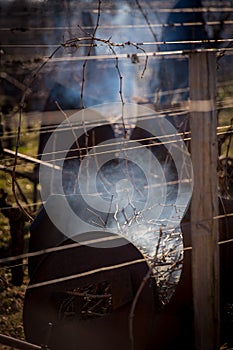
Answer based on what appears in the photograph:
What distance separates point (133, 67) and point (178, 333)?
5446 millimetres

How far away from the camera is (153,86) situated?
881cm

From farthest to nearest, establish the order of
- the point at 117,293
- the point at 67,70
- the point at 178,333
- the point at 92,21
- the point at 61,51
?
the point at 92,21 → the point at 67,70 → the point at 61,51 → the point at 178,333 → the point at 117,293

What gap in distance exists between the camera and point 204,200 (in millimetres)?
2510

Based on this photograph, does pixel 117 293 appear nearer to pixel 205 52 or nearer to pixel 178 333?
pixel 178 333

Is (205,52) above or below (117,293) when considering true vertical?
above

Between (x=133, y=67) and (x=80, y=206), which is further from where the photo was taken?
(x=133, y=67)

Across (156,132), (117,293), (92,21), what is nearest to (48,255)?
(117,293)

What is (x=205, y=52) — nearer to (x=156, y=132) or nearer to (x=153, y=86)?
(x=156, y=132)

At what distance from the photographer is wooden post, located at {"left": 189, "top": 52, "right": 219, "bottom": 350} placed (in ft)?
8.04

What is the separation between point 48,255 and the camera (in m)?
2.78

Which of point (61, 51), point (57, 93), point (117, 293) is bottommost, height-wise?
point (117, 293)

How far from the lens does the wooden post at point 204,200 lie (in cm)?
245

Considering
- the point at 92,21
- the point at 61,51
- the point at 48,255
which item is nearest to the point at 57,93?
the point at 61,51

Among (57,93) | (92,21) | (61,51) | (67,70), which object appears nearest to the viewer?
(57,93)
